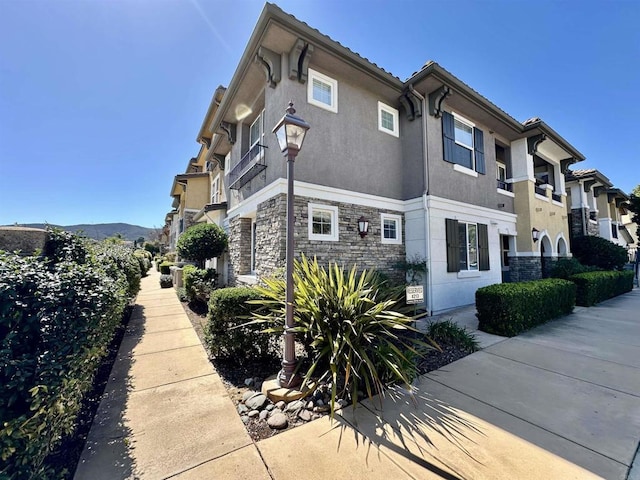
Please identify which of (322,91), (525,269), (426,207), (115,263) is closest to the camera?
(115,263)

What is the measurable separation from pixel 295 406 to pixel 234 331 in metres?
1.67

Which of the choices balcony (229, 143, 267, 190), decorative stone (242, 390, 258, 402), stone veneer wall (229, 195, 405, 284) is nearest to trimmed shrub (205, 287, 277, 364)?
decorative stone (242, 390, 258, 402)

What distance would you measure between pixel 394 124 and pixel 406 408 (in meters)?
8.95

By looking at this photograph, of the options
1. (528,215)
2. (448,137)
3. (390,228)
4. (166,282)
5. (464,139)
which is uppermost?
(464,139)

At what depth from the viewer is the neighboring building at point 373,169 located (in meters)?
7.28

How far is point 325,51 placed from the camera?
7133 mm

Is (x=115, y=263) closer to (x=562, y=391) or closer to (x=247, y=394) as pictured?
(x=247, y=394)

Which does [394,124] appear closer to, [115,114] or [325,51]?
[325,51]

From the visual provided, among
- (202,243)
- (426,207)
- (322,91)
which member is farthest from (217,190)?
(426,207)

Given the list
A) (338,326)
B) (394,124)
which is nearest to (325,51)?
(394,124)

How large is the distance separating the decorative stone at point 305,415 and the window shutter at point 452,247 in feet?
24.0

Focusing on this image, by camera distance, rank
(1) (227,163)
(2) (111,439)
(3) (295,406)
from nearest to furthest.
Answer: (2) (111,439) < (3) (295,406) < (1) (227,163)

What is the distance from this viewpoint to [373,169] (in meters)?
8.78

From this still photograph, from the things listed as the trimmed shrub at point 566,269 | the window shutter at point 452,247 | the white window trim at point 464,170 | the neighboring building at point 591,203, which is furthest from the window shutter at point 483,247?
the neighboring building at point 591,203
